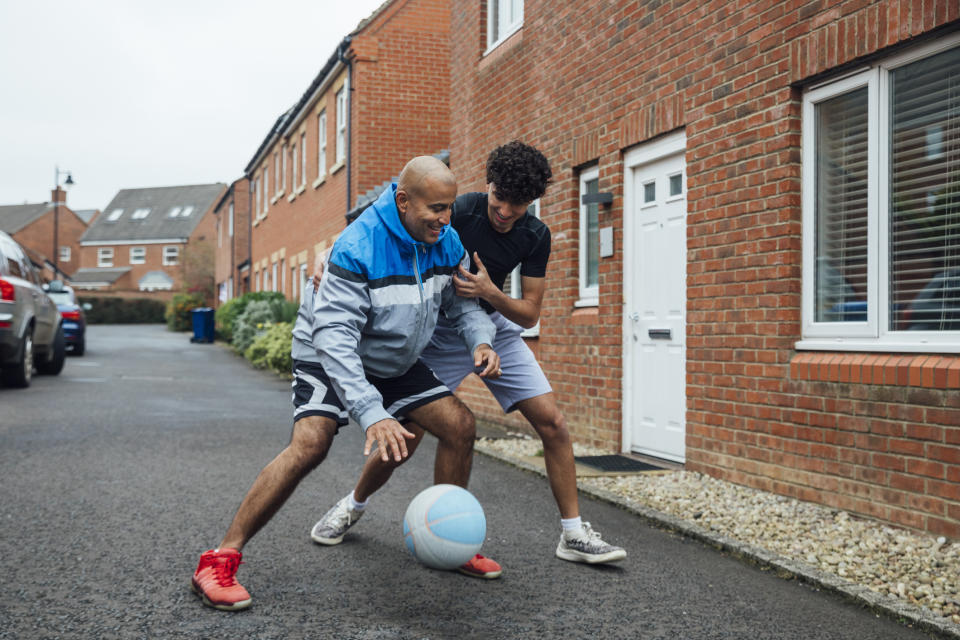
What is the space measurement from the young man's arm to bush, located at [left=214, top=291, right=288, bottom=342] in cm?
1711

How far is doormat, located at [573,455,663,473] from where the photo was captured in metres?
7.44

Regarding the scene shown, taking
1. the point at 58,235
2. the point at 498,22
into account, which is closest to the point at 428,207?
the point at 498,22

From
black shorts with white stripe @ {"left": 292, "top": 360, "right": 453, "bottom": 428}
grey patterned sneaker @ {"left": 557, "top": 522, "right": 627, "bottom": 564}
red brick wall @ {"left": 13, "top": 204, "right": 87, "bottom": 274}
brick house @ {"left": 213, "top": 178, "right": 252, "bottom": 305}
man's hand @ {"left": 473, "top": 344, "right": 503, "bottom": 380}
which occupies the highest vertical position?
red brick wall @ {"left": 13, "top": 204, "right": 87, "bottom": 274}

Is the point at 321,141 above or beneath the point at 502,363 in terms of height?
above

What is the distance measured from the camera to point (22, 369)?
13.0m

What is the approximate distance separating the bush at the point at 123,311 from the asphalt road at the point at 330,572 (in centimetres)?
4658

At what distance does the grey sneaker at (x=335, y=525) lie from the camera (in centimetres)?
488

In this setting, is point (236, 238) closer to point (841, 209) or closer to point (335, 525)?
point (841, 209)

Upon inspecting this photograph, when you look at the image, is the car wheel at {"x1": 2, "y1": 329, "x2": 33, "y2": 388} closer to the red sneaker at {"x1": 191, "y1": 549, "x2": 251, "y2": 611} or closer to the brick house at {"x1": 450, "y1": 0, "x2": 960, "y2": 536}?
the brick house at {"x1": 450, "y1": 0, "x2": 960, "y2": 536}

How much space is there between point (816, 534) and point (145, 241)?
7136cm

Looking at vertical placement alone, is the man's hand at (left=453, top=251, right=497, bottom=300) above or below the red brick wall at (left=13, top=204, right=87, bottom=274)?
below

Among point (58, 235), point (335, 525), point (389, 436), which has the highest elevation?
point (58, 235)

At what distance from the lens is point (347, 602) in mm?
3881

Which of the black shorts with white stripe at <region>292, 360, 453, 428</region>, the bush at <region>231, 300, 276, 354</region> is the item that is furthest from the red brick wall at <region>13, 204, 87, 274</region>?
the black shorts with white stripe at <region>292, 360, 453, 428</region>
